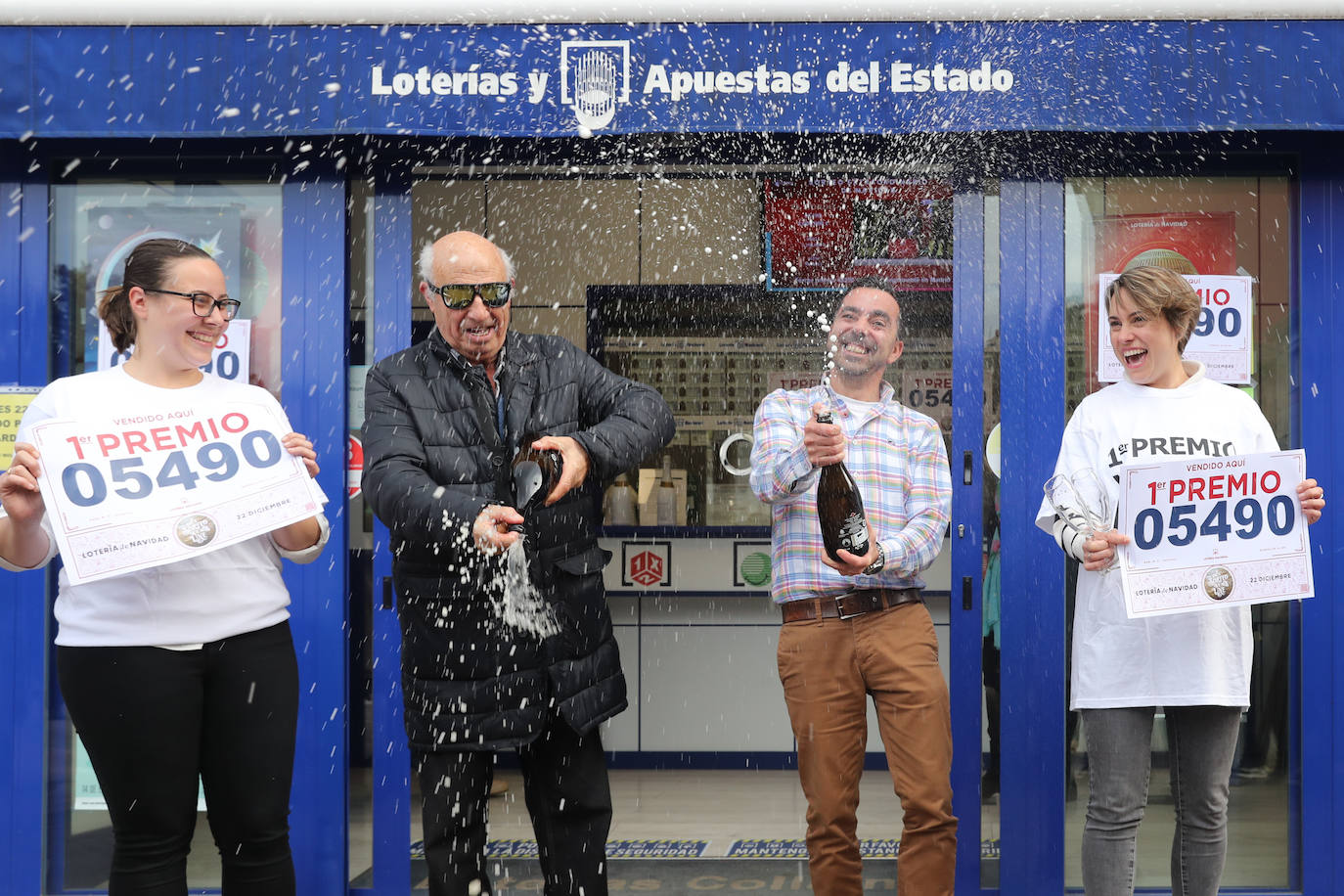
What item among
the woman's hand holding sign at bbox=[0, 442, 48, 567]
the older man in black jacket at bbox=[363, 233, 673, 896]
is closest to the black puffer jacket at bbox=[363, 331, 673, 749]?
the older man in black jacket at bbox=[363, 233, 673, 896]

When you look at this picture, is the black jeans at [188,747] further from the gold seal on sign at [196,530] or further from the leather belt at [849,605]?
the leather belt at [849,605]

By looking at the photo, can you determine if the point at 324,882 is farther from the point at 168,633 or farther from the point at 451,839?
the point at 168,633

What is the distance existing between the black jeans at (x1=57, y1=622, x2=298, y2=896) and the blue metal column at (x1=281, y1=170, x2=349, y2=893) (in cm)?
130

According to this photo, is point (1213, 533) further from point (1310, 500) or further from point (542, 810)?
point (542, 810)

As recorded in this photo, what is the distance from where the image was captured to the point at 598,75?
4.18 meters

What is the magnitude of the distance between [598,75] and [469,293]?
→ 4.44 feet

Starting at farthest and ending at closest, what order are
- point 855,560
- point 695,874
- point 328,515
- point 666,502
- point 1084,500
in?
point 666,502 < point 695,874 < point 328,515 < point 855,560 < point 1084,500

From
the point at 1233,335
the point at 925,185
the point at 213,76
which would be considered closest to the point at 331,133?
the point at 213,76

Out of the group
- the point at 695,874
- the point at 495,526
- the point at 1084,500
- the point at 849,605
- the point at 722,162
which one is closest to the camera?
the point at 495,526

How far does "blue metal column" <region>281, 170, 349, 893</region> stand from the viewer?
4383 mm

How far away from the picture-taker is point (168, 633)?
2912mm

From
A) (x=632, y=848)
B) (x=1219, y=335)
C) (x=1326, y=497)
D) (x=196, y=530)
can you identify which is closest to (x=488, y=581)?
(x=196, y=530)

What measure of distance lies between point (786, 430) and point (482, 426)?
100 cm

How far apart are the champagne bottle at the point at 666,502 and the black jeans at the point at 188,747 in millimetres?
4165
